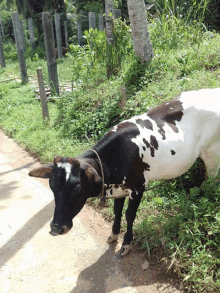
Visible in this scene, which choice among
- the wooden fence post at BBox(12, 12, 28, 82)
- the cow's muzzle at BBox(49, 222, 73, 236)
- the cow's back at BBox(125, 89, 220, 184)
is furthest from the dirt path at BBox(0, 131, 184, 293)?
the wooden fence post at BBox(12, 12, 28, 82)

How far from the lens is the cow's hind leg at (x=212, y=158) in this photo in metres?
3.21

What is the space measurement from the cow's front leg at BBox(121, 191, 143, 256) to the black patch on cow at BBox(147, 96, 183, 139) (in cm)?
74

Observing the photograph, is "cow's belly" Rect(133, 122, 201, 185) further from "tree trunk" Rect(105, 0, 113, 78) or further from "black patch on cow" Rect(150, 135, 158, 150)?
"tree trunk" Rect(105, 0, 113, 78)

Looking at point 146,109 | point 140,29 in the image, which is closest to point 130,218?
point 146,109

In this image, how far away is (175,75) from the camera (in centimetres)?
552

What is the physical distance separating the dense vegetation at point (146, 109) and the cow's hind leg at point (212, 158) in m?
0.16

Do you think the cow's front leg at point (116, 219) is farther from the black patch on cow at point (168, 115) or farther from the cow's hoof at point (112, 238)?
the black patch on cow at point (168, 115)

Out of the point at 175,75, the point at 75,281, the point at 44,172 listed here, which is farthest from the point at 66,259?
the point at 175,75

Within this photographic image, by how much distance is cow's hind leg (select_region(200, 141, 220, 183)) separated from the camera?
3.21 metres

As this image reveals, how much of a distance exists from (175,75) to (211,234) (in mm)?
3414

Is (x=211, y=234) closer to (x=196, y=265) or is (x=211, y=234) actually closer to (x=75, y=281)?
(x=196, y=265)

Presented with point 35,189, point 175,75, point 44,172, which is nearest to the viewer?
point 44,172

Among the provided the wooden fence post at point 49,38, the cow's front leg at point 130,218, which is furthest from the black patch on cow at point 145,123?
the wooden fence post at point 49,38

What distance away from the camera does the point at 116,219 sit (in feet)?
10.8
